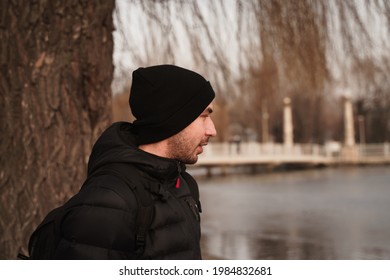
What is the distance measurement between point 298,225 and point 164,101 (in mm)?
10151

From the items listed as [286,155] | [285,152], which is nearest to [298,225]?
[286,155]

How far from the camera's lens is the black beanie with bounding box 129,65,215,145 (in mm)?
1917

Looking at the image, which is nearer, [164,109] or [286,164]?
[164,109]

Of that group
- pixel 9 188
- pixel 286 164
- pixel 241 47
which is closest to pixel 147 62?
pixel 241 47

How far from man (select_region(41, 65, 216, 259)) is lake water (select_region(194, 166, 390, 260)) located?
16.6ft

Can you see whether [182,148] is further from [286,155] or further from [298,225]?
[286,155]

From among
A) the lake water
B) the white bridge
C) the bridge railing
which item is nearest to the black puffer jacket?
the lake water

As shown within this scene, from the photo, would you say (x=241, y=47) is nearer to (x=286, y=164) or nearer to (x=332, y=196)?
(x=332, y=196)

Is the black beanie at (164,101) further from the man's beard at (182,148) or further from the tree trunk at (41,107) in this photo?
the tree trunk at (41,107)

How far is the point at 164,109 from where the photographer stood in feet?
6.30

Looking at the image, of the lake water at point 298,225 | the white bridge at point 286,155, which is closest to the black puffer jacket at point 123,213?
the lake water at point 298,225

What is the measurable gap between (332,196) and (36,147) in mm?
16089

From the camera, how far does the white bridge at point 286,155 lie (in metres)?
33.8
